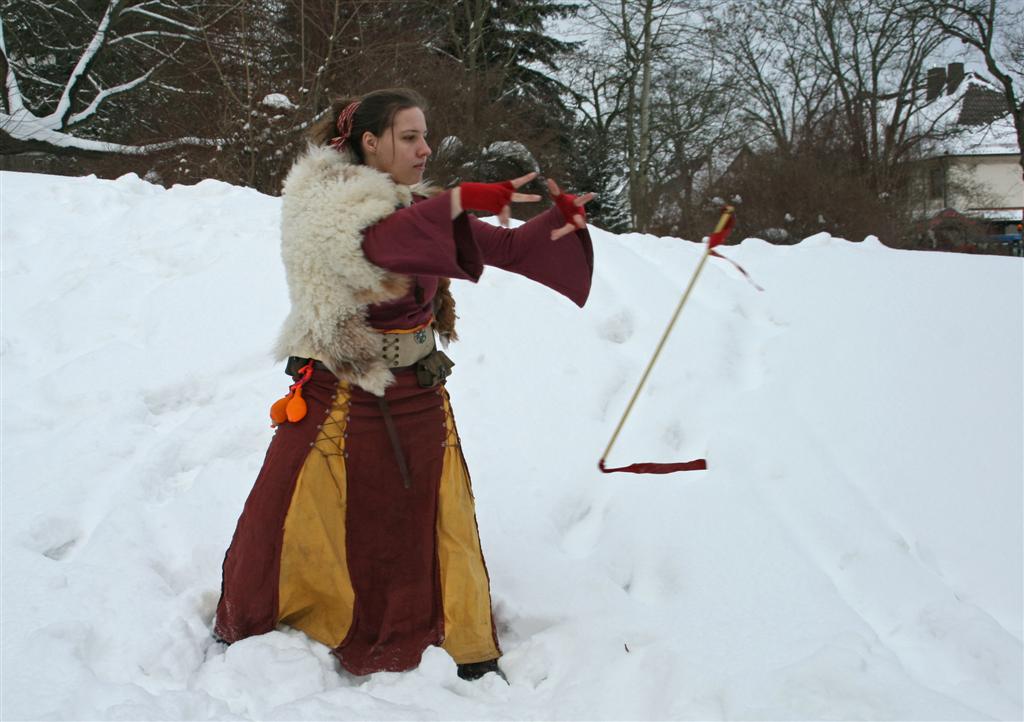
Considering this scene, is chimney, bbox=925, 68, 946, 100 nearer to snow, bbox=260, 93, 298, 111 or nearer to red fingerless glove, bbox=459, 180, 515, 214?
snow, bbox=260, 93, 298, 111

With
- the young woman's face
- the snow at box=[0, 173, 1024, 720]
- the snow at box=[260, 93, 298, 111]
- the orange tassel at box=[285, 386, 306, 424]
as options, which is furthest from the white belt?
the snow at box=[260, 93, 298, 111]

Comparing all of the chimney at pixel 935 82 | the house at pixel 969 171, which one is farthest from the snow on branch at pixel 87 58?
the chimney at pixel 935 82

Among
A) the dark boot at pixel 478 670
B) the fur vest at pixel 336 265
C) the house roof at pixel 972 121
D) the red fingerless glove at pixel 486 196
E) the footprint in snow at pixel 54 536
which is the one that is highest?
the house roof at pixel 972 121

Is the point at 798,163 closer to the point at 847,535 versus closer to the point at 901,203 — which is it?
the point at 901,203

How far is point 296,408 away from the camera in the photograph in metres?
2.30

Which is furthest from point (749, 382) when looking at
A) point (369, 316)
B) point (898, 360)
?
point (369, 316)

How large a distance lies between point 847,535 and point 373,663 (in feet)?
5.27

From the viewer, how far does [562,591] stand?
8.63 feet

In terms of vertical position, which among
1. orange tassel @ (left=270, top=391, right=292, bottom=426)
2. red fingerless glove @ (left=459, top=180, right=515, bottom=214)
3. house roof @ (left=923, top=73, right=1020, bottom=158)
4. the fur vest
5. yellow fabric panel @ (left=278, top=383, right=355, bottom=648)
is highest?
house roof @ (left=923, top=73, right=1020, bottom=158)

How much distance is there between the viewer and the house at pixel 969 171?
15.6 m

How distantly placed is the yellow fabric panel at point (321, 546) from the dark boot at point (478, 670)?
0.34m

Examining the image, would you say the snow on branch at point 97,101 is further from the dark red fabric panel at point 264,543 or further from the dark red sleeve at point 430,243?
the dark red sleeve at point 430,243

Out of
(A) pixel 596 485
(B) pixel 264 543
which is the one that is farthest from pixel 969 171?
(B) pixel 264 543

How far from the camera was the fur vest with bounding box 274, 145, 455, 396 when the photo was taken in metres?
2.04
